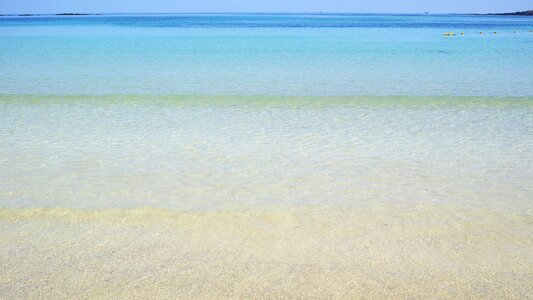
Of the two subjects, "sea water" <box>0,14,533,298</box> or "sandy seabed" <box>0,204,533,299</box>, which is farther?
"sea water" <box>0,14,533,298</box>

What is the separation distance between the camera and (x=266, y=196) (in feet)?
14.6

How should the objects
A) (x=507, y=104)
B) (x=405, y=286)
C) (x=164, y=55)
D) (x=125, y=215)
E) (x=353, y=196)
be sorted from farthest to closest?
(x=164, y=55) < (x=507, y=104) < (x=353, y=196) < (x=125, y=215) < (x=405, y=286)

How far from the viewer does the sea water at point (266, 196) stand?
9.83 ft

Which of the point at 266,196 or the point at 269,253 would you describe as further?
the point at 266,196

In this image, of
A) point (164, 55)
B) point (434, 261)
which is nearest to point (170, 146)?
point (434, 261)

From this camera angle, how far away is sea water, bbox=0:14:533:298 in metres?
3.00

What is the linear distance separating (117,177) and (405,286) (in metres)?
3.10

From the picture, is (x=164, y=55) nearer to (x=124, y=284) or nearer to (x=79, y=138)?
(x=79, y=138)

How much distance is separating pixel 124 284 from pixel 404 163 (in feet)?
11.5

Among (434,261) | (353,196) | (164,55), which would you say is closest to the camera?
(434,261)

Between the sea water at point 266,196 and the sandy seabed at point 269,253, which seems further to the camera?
the sea water at point 266,196

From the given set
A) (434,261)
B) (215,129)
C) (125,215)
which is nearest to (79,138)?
(215,129)

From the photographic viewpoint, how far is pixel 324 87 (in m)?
11.8

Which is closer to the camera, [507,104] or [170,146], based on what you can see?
[170,146]
